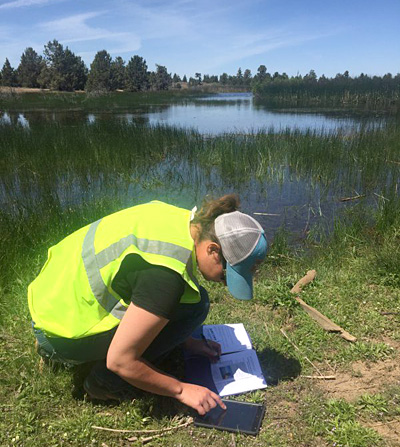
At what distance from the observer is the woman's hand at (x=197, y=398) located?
163cm

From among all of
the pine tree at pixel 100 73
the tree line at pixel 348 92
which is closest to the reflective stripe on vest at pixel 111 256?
the tree line at pixel 348 92

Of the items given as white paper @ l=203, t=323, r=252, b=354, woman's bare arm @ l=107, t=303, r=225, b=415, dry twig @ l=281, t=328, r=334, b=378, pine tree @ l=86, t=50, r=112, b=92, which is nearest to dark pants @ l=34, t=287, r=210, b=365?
woman's bare arm @ l=107, t=303, r=225, b=415

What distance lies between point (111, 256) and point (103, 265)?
5cm

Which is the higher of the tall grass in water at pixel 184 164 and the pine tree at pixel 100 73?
the pine tree at pixel 100 73

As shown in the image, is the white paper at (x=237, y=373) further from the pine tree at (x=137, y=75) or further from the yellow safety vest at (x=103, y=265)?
the pine tree at (x=137, y=75)

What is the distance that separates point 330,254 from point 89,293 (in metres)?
2.93

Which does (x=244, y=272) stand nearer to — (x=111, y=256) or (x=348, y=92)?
(x=111, y=256)

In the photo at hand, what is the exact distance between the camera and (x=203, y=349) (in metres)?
2.14

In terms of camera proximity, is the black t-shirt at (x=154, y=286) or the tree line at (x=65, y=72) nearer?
the black t-shirt at (x=154, y=286)

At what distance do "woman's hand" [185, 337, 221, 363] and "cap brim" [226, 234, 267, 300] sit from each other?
2.51 ft

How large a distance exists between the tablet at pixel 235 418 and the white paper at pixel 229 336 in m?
0.40

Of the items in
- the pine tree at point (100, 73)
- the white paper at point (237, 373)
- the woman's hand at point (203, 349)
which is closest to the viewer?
the white paper at point (237, 373)

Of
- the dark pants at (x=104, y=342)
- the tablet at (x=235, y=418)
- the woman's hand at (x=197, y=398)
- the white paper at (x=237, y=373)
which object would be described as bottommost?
the tablet at (x=235, y=418)

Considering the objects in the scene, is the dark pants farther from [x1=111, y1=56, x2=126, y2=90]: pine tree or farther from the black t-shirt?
[x1=111, y1=56, x2=126, y2=90]: pine tree
